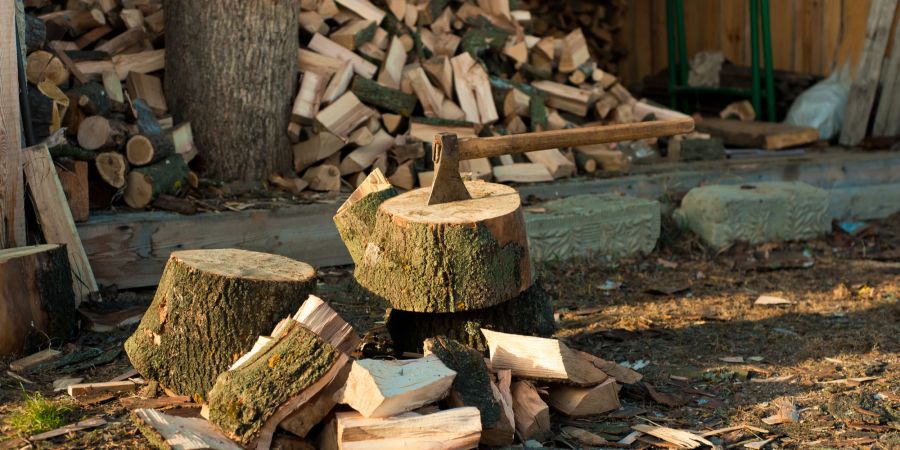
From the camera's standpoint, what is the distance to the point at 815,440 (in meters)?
3.71

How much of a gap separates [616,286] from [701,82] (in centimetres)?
478

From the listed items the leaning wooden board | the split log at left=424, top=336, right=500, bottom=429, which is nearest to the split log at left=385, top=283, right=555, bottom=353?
the split log at left=424, top=336, right=500, bottom=429

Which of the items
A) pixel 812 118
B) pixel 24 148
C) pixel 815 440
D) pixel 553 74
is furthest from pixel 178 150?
pixel 812 118

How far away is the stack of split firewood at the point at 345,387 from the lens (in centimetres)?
333

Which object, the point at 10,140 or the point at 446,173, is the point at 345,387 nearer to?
the point at 446,173

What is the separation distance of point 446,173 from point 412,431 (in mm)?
1298

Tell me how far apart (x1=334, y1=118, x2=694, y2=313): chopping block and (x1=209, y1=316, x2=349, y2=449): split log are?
619 mm

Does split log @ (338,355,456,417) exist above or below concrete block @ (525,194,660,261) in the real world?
above

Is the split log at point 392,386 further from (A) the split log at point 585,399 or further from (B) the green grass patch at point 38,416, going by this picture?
(B) the green grass patch at point 38,416

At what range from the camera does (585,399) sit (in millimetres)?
3891

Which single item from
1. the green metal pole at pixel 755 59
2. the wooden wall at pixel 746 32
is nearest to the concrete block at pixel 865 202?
the wooden wall at pixel 746 32

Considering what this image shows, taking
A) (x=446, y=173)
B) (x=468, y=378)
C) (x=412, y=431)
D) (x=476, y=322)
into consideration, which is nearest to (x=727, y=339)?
(x=476, y=322)

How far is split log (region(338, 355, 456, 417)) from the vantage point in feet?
10.8

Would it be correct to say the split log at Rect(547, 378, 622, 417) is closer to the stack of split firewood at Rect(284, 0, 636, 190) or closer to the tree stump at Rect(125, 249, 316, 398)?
the tree stump at Rect(125, 249, 316, 398)
